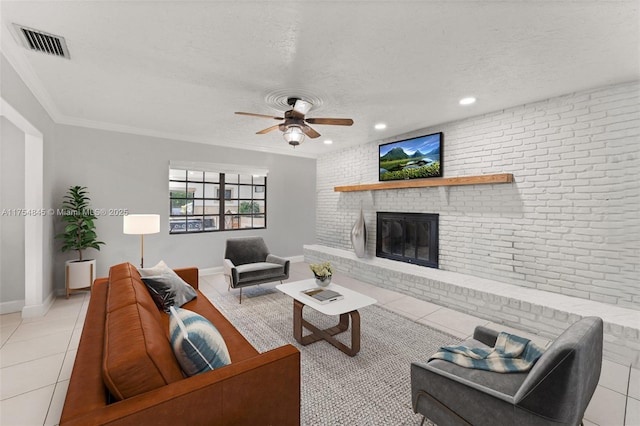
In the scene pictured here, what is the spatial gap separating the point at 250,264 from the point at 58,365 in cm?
233

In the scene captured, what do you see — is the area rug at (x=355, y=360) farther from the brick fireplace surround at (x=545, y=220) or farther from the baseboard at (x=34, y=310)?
the baseboard at (x=34, y=310)

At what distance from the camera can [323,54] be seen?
2314 millimetres

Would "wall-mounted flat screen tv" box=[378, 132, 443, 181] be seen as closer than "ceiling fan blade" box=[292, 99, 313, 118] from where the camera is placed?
No

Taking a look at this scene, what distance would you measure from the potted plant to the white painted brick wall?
16.3ft

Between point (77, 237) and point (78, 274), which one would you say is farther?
point (77, 237)

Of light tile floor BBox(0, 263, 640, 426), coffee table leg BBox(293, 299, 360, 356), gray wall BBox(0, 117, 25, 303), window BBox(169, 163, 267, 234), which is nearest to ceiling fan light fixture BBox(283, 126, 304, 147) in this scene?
coffee table leg BBox(293, 299, 360, 356)

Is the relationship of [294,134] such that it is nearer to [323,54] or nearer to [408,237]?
[323,54]

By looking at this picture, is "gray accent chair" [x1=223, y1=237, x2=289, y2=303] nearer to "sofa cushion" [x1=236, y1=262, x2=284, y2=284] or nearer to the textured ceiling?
"sofa cushion" [x1=236, y1=262, x2=284, y2=284]

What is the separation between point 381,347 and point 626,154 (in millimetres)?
3036

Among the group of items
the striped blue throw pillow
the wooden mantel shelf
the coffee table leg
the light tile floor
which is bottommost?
the light tile floor

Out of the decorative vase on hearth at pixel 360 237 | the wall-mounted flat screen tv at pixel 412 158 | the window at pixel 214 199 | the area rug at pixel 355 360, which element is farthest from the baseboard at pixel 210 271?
the wall-mounted flat screen tv at pixel 412 158

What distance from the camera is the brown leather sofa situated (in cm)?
101

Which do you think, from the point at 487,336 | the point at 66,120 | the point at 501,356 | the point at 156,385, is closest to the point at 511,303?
the point at 487,336

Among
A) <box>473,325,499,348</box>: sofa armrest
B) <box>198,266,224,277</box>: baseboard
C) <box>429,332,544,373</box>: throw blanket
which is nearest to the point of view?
<box>429,332,544,373</box>: throw blanket
